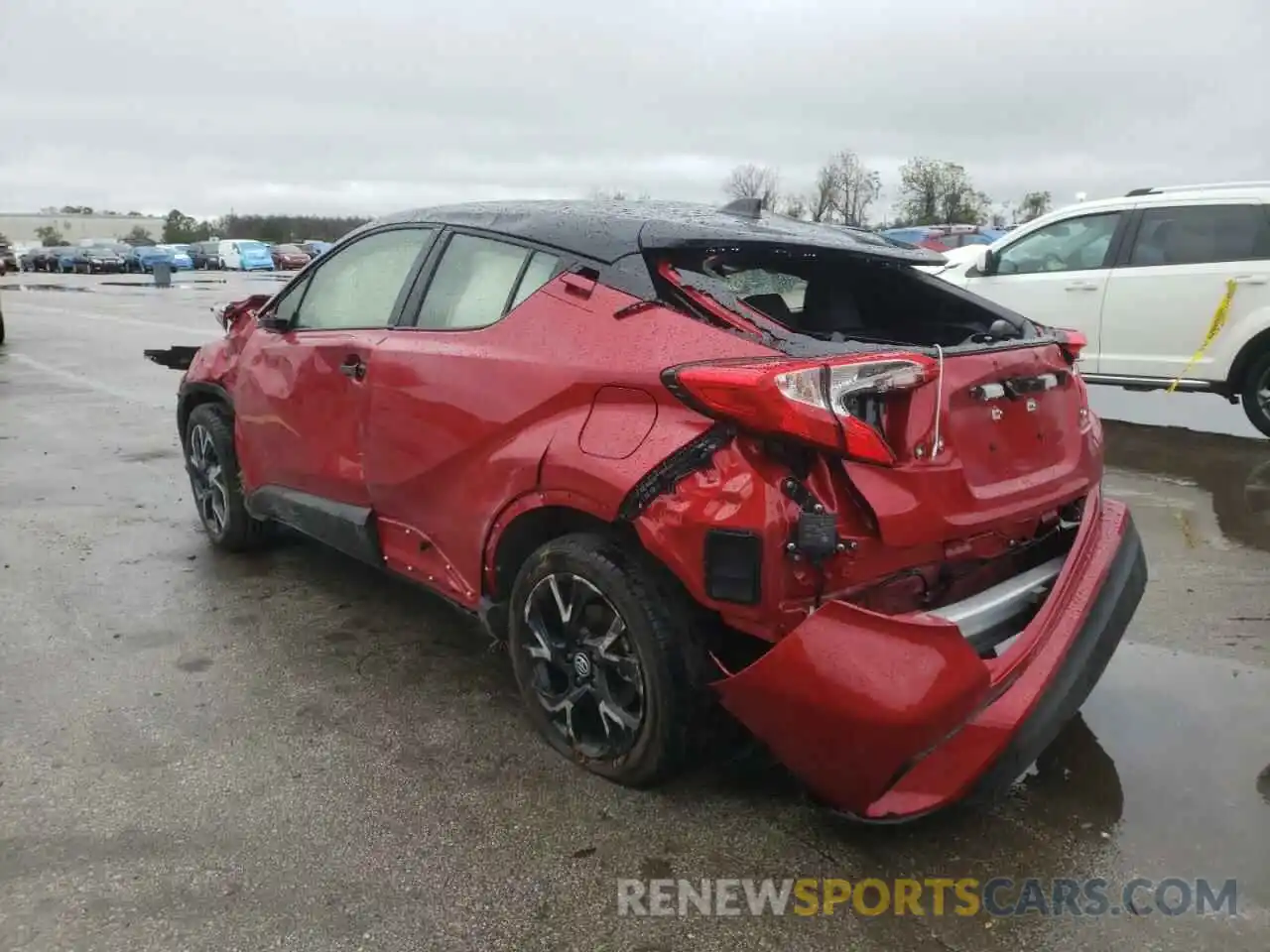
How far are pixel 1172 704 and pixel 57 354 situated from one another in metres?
14.1

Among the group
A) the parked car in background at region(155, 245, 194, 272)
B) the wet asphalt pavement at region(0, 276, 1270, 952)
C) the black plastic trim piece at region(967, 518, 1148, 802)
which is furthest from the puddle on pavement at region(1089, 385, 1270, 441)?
the parked car in background at region(155, 245, 194, 272)

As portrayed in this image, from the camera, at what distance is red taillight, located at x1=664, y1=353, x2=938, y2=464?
8.03 ft

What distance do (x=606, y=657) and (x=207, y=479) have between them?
3.16 meters

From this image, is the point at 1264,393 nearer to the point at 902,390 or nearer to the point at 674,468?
the point at 902,390

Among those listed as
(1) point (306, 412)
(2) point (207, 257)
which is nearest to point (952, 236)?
(1) point (306, 412)

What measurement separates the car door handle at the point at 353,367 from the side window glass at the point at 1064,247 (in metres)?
6.55

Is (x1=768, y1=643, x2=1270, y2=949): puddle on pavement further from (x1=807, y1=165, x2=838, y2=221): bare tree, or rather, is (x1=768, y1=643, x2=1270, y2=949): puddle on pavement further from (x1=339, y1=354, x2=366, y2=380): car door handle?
(x1=807, y1=165, x2=838, y2=221): bare tree

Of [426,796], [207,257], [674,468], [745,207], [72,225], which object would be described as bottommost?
[426,796]

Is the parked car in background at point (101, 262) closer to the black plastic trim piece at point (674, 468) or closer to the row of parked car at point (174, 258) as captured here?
the row of parked car at point (174, 258)

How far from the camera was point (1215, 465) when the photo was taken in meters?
6.83

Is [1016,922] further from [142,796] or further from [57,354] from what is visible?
[57,354]

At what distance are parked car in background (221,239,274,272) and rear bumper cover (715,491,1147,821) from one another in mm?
51817

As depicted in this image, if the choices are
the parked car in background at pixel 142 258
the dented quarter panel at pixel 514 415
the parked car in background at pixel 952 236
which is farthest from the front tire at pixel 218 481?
the parked car in background at pixel 142 258

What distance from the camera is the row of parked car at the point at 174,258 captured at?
51250 millimetres
